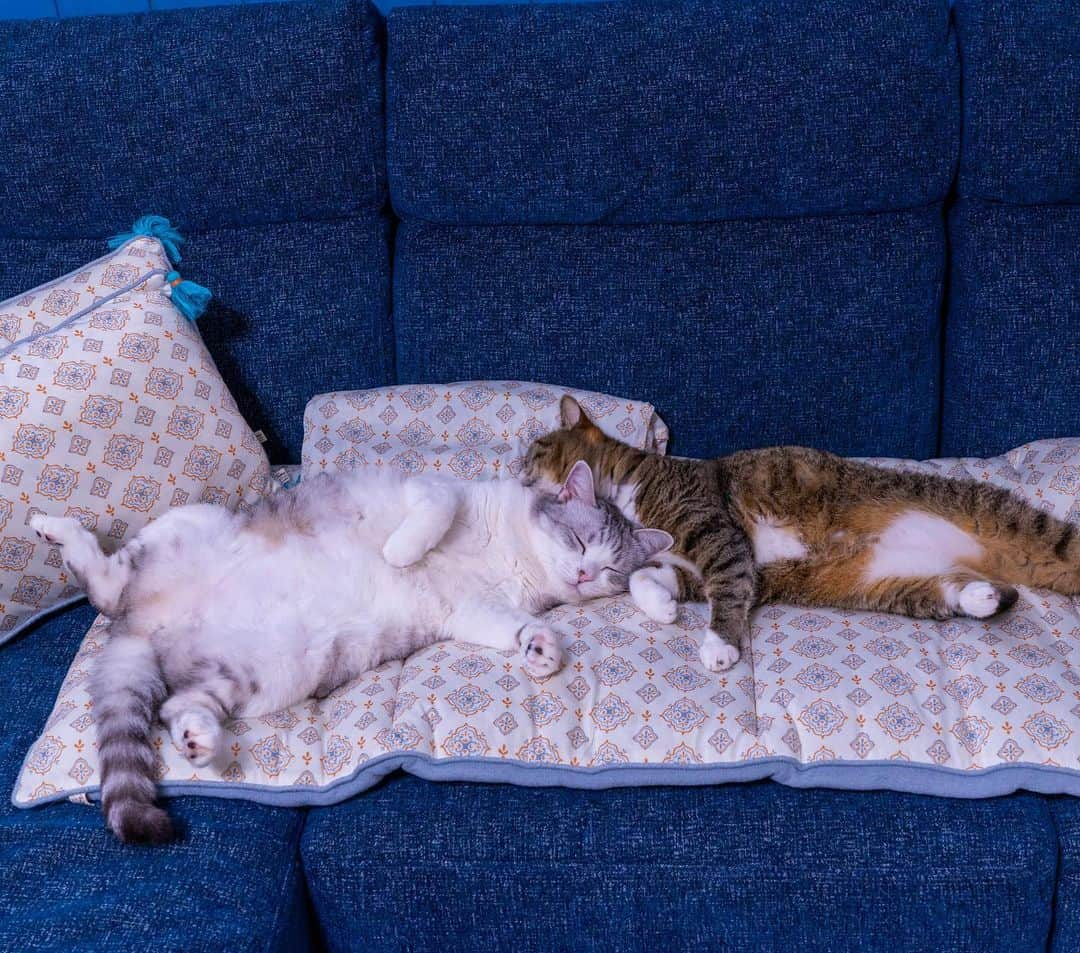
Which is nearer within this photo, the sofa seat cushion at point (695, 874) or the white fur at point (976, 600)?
the sofa seat cushion at point (695, 874)

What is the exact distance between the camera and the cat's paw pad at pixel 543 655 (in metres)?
1.74

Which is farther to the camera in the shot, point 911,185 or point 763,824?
point 911,185

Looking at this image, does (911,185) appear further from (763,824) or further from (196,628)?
(196,628)

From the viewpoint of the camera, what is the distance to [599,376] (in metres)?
2.42

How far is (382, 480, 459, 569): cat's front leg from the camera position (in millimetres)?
1871

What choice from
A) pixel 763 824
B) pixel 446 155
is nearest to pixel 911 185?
pixel 446 155

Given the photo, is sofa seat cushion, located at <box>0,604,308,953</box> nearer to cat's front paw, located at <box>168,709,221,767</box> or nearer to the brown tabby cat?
cat's front paw, located at <box>168,709,221,767</box>

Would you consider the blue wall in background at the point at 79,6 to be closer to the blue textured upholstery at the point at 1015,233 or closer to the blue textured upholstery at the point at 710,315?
the blue textured upholstery at the point at 710,315

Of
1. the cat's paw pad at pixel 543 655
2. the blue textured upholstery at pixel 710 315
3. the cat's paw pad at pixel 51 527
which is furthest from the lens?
the blue textured upholstery at pixel 710 315

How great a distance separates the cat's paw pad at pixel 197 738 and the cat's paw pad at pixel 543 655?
1.81ft

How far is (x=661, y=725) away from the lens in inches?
64.8

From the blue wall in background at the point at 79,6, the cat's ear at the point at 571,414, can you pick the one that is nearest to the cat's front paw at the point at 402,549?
the cat's ear at the point at 571,414

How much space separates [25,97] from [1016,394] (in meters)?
2.48

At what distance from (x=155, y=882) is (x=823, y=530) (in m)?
1.49
